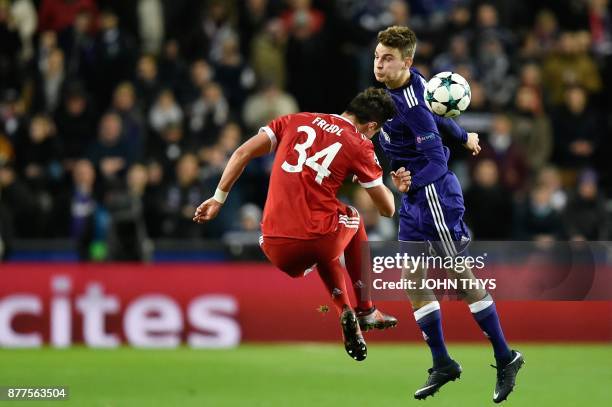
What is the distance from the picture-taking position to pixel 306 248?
10398 mm

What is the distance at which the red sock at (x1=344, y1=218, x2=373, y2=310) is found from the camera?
10969 mm

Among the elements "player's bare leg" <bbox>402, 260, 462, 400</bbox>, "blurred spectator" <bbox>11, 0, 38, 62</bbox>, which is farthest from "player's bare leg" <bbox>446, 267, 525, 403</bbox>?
"blurred spectator" <bbox>11, 0, 38, 62</bbox>

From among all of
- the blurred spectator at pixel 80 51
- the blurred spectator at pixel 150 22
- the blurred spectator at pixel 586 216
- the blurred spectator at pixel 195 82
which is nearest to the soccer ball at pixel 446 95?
the blurred spectator at pixel 586 216

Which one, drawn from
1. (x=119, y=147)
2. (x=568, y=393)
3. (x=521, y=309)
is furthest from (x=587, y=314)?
(x=119, y=147)

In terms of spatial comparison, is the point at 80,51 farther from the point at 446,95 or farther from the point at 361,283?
the point at 446,95

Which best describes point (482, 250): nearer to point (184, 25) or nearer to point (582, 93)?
point (582, 93)

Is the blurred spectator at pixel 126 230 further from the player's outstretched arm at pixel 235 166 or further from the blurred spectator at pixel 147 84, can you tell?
the player's outstretched arm at pixel 235 166

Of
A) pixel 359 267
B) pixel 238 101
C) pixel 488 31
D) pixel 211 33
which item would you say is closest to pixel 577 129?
Result: pixel 488 31

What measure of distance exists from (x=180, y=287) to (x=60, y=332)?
1609 millimetres

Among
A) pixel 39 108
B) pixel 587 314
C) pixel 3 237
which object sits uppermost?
pixel 39 108

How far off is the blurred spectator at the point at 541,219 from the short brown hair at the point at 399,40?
7.20 metres

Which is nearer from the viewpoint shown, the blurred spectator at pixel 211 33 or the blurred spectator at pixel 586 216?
the blurred spectator at pixel 586 216

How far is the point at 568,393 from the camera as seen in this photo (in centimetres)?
1281

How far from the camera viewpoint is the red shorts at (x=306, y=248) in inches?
409
